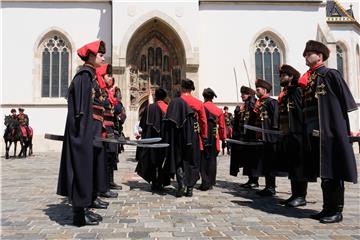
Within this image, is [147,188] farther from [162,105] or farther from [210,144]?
[162,105]

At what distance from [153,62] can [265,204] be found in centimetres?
1677

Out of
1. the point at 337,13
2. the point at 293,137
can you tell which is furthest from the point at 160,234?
the point at 337,13

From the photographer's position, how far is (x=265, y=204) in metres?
5.46

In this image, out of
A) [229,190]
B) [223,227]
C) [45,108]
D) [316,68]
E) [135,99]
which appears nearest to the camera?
[223,227]

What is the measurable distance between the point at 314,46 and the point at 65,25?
17906 millimetres

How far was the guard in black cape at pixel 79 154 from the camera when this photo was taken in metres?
3.92

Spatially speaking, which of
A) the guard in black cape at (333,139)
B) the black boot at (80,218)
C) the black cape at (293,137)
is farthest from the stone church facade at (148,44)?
the black boot at (80,218)

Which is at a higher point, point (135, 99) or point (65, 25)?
point (65, 25)

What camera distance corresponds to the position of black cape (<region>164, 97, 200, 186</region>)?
621 centimetres

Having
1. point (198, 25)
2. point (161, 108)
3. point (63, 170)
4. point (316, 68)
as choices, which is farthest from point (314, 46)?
point (198, 25)

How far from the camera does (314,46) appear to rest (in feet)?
15.3

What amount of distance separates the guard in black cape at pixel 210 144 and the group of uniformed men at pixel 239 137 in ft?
0.07

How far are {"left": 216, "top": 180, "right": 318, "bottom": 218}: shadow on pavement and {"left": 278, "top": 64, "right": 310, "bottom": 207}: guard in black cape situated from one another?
21 centimetres

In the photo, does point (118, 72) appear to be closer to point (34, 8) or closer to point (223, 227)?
point (34, 8)
